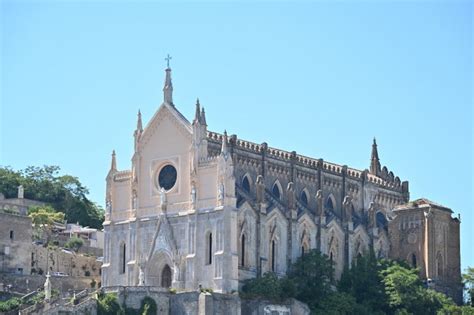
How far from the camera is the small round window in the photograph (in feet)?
354

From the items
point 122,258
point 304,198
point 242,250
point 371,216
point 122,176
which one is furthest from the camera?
point 371,216

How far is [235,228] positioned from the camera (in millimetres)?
102750

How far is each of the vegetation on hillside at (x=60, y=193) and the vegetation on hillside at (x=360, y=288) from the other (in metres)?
42.4

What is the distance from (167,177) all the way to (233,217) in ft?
27.2

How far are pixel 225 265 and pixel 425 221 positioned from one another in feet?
79.8

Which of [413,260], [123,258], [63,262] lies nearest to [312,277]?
[413,260]

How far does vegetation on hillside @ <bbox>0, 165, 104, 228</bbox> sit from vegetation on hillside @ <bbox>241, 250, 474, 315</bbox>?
42.4 meters

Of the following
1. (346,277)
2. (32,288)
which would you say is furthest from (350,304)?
(32,288)

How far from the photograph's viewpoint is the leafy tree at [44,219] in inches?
5193

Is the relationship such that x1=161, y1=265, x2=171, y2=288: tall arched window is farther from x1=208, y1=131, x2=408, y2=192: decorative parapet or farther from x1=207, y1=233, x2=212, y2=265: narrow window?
x1=208, y1=131, x2=408, y2=192: decorative parapet

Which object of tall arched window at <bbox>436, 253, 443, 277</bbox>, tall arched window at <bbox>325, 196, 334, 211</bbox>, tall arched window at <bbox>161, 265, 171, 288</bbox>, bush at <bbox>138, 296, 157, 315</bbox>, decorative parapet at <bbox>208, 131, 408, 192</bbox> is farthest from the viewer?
tall arched window at <bbox>436, 253, 443, 277</bbox>

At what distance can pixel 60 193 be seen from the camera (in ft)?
495

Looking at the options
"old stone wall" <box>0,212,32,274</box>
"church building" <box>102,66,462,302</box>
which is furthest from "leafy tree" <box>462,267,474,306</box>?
"old stone wall" <box>0,212,32,274</box>

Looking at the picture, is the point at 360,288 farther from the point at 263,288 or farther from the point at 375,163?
the point at 375,163
